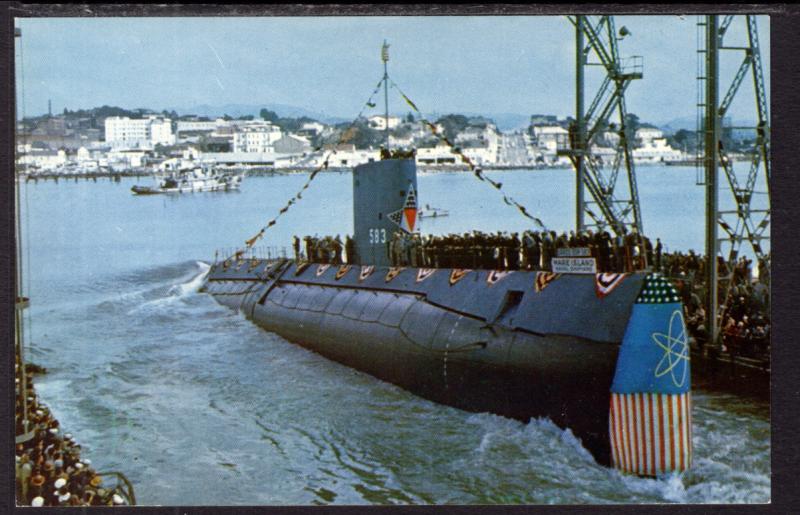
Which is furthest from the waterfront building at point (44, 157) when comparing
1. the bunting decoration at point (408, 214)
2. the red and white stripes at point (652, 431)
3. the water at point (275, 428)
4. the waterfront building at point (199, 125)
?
the red and white stripes at point (652, 431)

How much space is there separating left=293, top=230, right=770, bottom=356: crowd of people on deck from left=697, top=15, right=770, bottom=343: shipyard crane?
340 millimetres

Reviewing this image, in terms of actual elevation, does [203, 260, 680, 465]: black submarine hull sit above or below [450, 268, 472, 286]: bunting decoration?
below

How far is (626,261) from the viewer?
14.0 meters

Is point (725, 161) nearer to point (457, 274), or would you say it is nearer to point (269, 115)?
point (457, 274)

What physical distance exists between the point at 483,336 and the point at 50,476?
7203 millimetres

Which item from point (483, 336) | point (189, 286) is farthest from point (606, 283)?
point (189, 286)

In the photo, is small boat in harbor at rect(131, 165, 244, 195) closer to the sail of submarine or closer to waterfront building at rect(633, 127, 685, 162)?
waterfront building at rect(633, 127, 685, 162)

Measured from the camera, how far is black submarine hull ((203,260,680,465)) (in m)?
12.7

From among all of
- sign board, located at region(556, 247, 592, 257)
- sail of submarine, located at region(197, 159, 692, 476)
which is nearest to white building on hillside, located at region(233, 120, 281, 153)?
sail of submarine, located at region(197, 159, 692, 476)

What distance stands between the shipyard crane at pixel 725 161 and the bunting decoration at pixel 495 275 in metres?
4.05

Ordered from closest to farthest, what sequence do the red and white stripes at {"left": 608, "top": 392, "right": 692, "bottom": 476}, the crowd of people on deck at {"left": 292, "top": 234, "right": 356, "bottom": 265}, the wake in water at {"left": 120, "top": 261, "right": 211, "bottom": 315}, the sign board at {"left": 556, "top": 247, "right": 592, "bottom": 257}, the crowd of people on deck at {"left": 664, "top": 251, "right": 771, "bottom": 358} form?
the red and white stripes at {"left": 608, "top": 392, "right": 692, "bottom": 476}
the sign board at {"left": 556, "top": 247, "right": 592, "bottom": 257}
the crowd of people on deck at {"left": 664, "top": 251, "right": 771, "bottom": 358}
the crowd of people on deck at {"left": 292, "top": 234, "right": 356, "bottom": 265}
the wake in water at {"left": 120, "top": 261, "right": 211, "bottom": 315}

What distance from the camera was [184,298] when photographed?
95.6 feet

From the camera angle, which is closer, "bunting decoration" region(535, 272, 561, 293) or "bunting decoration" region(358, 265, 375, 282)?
"bunting decoration" region(535, 272, 561, 293)

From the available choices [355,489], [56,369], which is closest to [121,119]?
[56,369]
